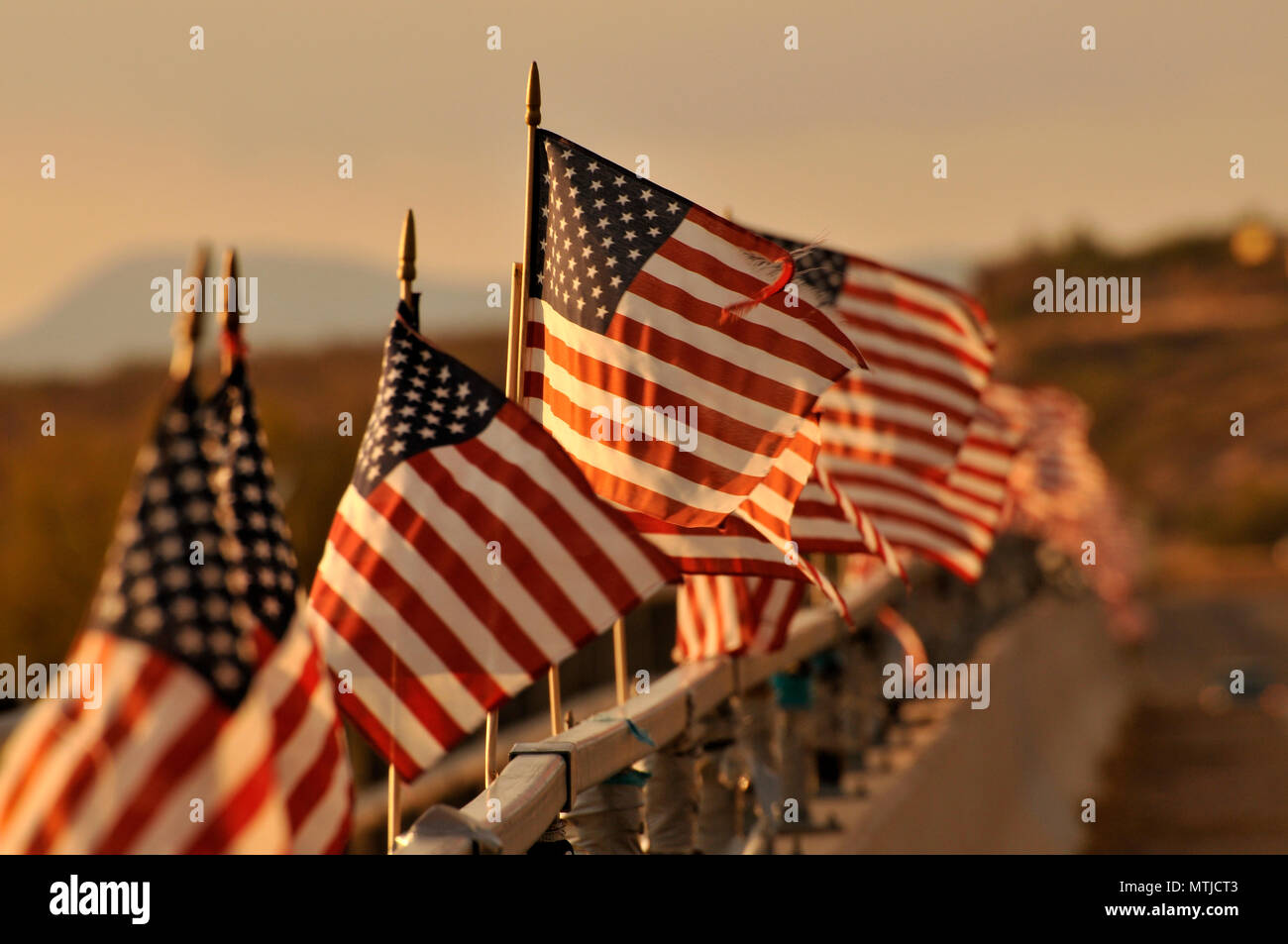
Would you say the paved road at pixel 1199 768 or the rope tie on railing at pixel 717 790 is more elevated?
the rope tie on railing at pixel 717 790

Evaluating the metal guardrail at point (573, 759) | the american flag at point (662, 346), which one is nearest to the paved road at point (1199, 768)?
the metal guardrail at point (573, 759)

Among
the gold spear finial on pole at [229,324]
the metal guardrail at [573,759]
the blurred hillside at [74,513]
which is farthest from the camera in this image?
the blurred hillside at [74,513]

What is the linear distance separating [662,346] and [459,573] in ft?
5.02

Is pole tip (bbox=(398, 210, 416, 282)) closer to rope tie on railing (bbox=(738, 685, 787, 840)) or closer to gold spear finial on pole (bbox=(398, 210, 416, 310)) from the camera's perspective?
gold spear finial on pole (bbox=(398, 210, 416, 310))

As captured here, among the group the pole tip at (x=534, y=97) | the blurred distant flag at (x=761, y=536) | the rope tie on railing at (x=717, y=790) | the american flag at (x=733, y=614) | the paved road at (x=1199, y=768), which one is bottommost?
the paved road at (x=1199, y=768)

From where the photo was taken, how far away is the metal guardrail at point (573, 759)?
197 inches

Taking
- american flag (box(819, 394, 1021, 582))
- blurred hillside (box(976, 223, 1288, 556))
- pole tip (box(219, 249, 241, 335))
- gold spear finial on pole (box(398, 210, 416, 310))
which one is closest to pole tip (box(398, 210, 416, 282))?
gold spear finial on pole (box(398, 210, 416, 310))

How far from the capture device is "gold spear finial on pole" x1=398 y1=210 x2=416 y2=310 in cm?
848

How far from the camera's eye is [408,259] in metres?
8.60

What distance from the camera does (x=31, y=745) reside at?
538cm

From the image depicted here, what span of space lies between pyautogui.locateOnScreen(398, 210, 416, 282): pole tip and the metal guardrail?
1870 millimetres

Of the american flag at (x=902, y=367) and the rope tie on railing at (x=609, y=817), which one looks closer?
the rope tie on railing at (x=609, y=817)

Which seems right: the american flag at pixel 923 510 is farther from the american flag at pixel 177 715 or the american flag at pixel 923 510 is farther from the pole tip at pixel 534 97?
the american flag at pixel 177 715
